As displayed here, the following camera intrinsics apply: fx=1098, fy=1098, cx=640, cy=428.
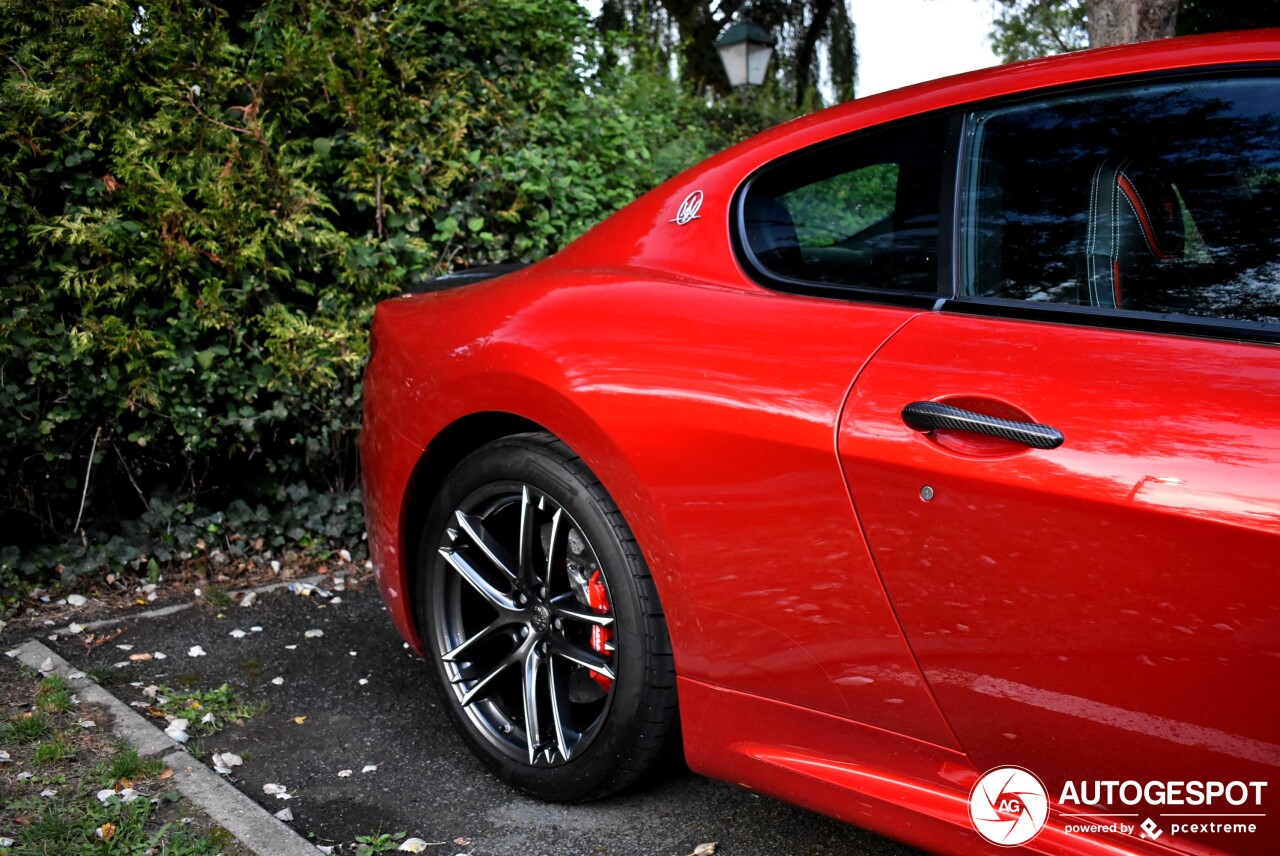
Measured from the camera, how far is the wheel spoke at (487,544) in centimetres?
254

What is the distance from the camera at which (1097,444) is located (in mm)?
1549

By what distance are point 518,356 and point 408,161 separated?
228 cm

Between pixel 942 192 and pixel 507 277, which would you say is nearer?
pixel 942 192

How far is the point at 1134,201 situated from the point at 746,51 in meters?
9.08

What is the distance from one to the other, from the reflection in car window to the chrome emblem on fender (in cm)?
59

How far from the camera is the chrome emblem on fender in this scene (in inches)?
91.2

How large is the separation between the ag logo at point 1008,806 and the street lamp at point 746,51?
9.50 meters

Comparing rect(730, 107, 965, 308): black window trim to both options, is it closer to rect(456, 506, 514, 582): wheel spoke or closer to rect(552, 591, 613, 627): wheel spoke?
rect(552, 591, 613, 627): wheel spoke

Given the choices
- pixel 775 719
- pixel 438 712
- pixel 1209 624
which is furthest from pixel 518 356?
pixel 1209 624

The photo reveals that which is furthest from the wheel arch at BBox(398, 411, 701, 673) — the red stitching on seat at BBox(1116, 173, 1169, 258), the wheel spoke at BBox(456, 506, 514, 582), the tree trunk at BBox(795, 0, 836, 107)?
the tree trunk at BBox(795, 0, 836, 107)

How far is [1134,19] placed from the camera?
5012mm

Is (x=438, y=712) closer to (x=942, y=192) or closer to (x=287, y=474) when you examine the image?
(x=287, y=474)

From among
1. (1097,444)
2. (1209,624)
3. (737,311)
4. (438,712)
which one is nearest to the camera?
(1209,624)

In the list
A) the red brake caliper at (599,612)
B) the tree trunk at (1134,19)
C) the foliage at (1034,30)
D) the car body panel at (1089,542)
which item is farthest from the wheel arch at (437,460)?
the foliage at (1034,30)
